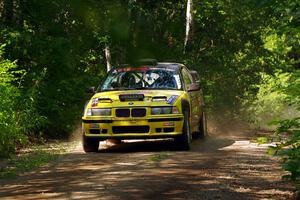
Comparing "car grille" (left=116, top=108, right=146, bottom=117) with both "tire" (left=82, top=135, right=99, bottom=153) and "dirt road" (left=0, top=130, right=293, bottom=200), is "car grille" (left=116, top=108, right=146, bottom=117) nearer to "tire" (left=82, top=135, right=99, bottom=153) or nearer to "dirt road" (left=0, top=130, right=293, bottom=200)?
"dirt road" (left=0, top=130, right=293, bottom=200)

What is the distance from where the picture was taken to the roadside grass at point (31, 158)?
29.3ft

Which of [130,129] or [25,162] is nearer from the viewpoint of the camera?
[25,162]

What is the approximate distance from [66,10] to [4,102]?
941 centimetres

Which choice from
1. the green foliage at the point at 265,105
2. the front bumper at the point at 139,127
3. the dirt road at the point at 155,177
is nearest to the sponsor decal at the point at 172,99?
the front bumper at the point at 139,127

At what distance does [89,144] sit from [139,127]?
3.67 ft

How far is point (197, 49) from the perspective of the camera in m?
21.2

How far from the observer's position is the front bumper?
10.6m

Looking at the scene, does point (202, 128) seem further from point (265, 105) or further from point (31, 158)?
point (265, 105)

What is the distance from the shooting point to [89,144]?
36.2 feet

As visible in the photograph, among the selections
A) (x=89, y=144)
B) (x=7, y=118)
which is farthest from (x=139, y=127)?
(x=7, y=118)

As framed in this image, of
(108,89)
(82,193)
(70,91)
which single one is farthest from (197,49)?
(82,193)

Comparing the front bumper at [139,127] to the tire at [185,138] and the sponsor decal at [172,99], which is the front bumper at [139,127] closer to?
the tire at [185,138]

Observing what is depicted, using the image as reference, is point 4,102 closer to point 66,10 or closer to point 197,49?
point 66,10

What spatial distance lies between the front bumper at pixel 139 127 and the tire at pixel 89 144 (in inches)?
11.5
